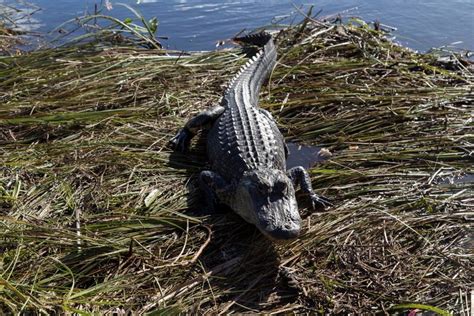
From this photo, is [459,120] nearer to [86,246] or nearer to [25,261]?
[86,246]

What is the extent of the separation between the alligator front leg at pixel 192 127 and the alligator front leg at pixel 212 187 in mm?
613

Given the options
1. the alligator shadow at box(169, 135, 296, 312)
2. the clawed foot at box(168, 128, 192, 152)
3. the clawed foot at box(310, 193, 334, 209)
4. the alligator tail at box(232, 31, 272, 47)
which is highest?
the alligator tail at box(232, 31, 272, 47)

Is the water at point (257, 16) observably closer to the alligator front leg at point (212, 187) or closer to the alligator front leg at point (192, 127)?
the alligator front leg at point (192, 127)

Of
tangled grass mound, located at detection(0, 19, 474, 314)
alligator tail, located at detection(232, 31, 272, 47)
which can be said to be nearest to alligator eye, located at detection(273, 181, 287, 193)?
tangled grass mound, located at detection(0, 19, 474, 314)

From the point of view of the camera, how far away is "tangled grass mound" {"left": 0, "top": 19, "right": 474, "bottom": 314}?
9.22 feet

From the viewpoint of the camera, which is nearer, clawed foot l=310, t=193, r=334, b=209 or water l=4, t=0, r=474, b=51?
clawed foot l=310, t=193, r=334, b=209

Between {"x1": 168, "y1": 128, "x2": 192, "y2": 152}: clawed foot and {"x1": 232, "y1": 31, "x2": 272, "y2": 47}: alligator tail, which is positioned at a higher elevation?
{"x1": 232, "y1": 31, "x2": 272, "y2": 47}: alligator tail

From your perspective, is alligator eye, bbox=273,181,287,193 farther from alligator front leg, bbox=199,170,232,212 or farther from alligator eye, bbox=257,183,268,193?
alligator front leg, bbox=199,170,232,212

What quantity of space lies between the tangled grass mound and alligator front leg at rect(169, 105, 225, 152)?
0.11 m

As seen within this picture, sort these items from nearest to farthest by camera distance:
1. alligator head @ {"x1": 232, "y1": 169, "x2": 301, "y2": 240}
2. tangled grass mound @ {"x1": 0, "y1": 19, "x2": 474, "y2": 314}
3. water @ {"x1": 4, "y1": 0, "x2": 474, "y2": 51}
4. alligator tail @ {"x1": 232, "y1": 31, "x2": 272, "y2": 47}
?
tangled grass mound @ {"x1": 0, "y1": 19, "x2": 474, "y2": 314}, alligator head @ {"x1": 232, "y1": 169, "x2": 301, "y2": 240}, alligator tail @ {"x1": 232, "y1": 31, "x2": 272, "y2": 47}, water @ {"x1": 4, "y1": 0, "x2": 474, "y2": 51}

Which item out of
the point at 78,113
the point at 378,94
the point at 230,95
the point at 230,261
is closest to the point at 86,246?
the point at 230,261

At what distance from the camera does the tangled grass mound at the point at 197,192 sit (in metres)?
2.81

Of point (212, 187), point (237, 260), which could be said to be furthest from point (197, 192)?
point (237, 260)

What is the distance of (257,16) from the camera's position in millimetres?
8102
